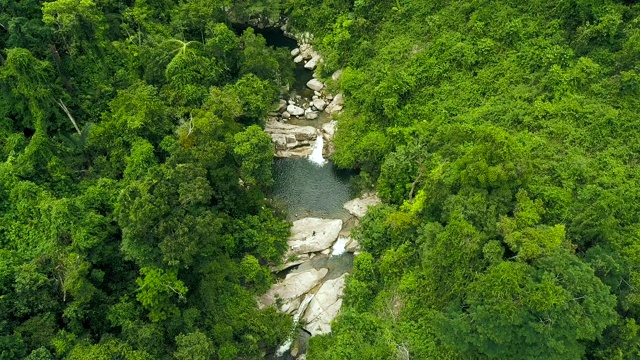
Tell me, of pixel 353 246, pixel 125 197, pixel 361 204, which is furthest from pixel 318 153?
pixel 125 197

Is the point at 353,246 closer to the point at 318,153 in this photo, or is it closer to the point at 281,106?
the point at 318,153

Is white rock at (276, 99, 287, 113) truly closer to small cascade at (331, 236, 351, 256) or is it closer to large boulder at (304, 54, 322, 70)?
large boulder at (304, 54, 322, 70)

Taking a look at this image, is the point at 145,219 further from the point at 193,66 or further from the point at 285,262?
the point at 193,66

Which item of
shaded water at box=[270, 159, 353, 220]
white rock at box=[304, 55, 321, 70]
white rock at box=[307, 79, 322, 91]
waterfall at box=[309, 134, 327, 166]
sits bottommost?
shaded water at box=[270, 159, 353, 220]

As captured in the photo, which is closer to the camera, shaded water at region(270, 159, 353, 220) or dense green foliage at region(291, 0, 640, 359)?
dense green foliage at region(291, 0, 640, 359)

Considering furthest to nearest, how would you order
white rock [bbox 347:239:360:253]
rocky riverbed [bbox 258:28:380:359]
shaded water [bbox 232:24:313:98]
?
shaded water [bbox 232:24:313:98]
white rock [bbox 347:239:360:253]
rocky riverbed [bbox 258:28:380:359]

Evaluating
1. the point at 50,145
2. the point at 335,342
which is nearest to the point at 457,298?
the point at 335,342

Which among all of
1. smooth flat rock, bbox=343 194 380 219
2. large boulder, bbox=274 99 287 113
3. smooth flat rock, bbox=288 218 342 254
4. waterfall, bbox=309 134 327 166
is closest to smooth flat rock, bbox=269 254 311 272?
smooth flat rock, bbox=288 218 342 254

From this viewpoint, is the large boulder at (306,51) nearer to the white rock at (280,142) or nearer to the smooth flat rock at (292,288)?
the white rock at (280,142)
